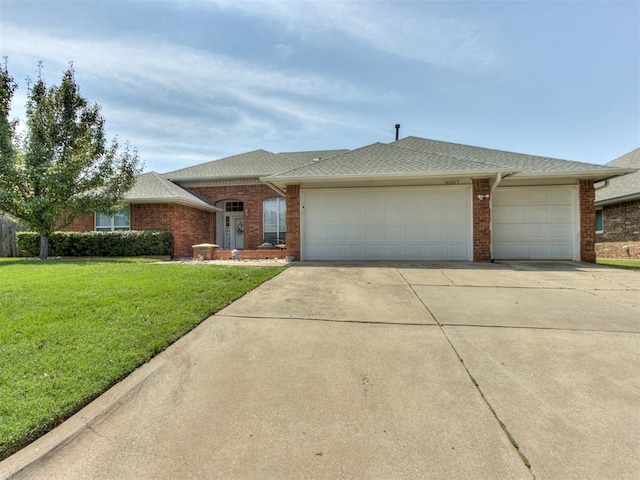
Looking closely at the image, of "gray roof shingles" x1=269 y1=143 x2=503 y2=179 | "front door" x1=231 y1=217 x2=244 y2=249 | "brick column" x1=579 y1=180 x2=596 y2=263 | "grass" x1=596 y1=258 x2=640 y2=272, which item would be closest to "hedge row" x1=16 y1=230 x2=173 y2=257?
"front door" x1=231 y1=217 x2=244 y2=249

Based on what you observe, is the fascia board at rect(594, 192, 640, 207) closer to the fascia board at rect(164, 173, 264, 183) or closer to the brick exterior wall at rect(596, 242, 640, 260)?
the brick exterior wall at rect(596, 242, 640, 260)

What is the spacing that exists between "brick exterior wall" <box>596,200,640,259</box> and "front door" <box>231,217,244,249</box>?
1778 centimetres

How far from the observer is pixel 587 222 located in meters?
9.84

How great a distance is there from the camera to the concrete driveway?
1.81 metres

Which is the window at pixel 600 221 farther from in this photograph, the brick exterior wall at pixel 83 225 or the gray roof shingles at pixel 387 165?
the brick exterior wall at pixel 83 225

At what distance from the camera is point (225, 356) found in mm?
3158

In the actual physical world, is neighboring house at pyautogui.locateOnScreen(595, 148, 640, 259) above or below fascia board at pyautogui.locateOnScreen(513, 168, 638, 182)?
below

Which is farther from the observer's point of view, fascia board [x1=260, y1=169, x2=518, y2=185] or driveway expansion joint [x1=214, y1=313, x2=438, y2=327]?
fascia board [x1=260, y1=169, x2=518, y2=185]

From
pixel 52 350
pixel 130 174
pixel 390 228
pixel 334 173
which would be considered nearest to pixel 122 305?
pixel 52 350

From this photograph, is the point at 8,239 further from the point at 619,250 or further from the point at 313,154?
the point at 619,250

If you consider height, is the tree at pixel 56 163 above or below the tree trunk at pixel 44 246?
above

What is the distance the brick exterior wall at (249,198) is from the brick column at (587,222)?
12486mm

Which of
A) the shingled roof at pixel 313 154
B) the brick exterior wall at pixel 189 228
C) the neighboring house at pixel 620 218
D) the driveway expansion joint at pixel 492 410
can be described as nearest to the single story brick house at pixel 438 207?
the neighboring house at pixel 620 218

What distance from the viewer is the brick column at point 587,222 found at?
32.2 ft
